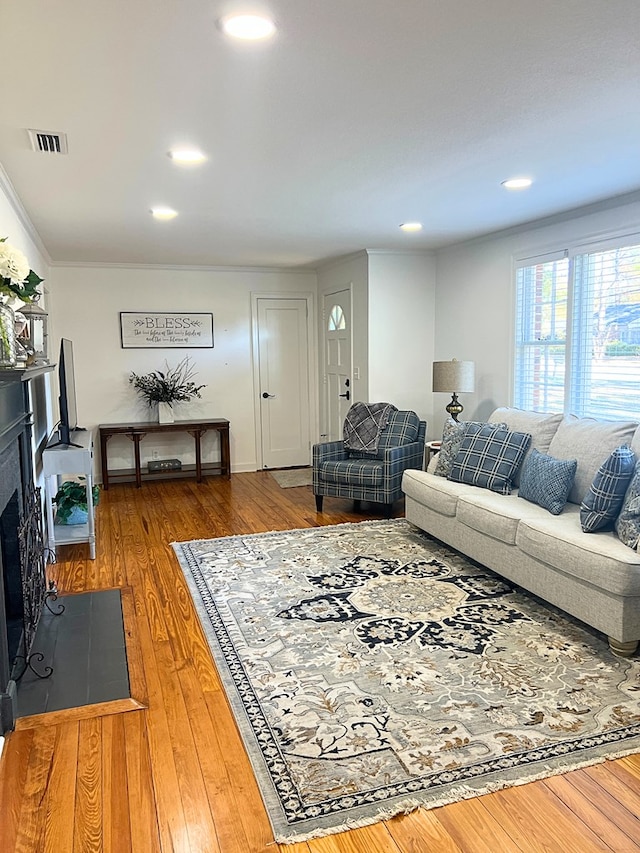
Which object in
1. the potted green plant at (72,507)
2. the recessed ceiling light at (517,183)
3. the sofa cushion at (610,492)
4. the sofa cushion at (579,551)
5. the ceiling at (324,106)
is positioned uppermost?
the recessed ceiling light at (517,183)

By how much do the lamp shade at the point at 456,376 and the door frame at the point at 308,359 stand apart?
253 cm

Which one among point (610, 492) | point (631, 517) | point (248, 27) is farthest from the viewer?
point (610, 492)

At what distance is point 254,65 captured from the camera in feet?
6.68

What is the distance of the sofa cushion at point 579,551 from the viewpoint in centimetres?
269

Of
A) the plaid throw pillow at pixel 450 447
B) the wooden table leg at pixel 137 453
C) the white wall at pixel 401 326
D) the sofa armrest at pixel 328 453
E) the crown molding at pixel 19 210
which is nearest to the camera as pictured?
the crown molding at pixel 19 210

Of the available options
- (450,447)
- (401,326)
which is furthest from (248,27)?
(401,326)

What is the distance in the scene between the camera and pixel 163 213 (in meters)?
4.26

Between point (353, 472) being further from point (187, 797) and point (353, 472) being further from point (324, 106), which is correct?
point (187, 797)

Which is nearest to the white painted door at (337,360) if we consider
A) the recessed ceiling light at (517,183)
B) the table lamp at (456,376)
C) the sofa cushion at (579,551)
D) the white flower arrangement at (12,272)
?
the table lamp at (456,376)

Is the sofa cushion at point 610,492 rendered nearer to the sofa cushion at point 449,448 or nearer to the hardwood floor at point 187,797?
the hardwood floor at point 187,797

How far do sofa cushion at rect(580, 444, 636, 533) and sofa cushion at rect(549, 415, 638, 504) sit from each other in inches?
17.7

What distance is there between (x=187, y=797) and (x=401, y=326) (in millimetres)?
4872

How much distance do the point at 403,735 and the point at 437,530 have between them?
202 centimetres

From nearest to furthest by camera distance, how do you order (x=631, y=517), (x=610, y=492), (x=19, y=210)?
(x=631, y=517) < (x=610, y=492) < (x=19, y=210)
